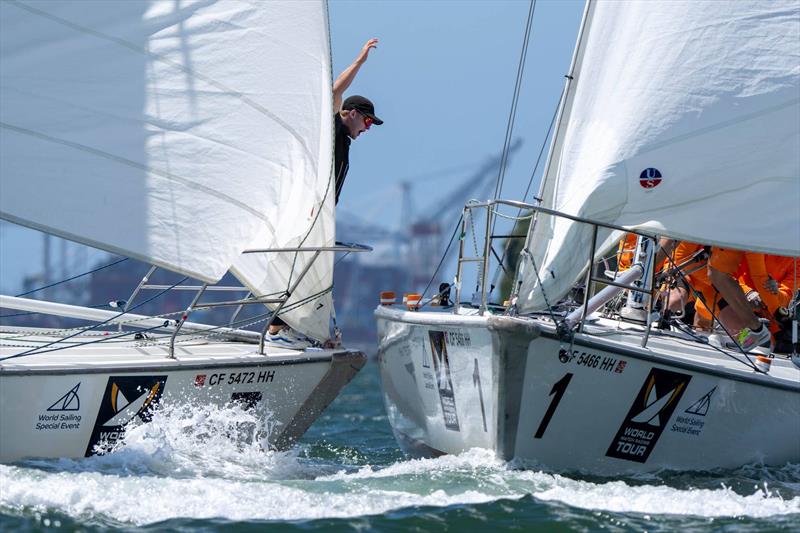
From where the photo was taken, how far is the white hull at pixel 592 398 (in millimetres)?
7309

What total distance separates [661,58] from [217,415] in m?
3.61

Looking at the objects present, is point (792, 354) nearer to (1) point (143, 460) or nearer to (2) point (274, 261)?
(2) point (274, 261)

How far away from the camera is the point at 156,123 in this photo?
313 inches

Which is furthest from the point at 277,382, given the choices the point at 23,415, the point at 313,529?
the point at 313,529

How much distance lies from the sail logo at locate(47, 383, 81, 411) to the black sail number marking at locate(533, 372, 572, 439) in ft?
9.00

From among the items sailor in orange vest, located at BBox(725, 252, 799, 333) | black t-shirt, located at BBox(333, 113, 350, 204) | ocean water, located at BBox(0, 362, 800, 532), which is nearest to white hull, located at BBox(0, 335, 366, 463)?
ocean water, located at BBox(0, 362, 800, 532)

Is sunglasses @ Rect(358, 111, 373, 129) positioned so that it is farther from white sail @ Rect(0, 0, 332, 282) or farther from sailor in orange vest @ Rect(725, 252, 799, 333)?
sailor in orange vest @ Rect(725, 252, 799, 333)

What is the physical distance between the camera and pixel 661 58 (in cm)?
777

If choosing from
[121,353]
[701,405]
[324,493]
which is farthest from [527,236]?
[121,353]

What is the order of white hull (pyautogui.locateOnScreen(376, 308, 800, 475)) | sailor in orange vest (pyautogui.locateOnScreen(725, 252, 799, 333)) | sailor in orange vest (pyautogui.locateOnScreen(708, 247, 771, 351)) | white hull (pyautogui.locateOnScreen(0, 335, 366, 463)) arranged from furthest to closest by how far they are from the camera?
sailor in orange vest (pyautogui.locateOnScreen(725, 252, 799, 333)), sailor in orange vest (pyautogui.locateOnScreen(708, 247, 771, 351)), white hull (pyautogui.locateOnScreen(0, 335, 366, 463)), white hull (pyautogui.locateOnScreen(376, 308, 800, 475))

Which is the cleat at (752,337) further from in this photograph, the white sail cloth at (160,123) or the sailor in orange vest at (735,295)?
the white sail cloth at (160,123)

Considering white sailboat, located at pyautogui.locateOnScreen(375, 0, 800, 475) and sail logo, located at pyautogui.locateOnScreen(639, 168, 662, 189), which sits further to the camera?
sail logo, located at pyautogui.locateOnScreen(639, 168, 662, 189)

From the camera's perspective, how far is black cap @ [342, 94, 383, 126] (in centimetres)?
943

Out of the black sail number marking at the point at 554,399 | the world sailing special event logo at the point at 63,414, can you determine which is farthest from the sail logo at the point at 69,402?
the black sail number marking at the point at 554,399
